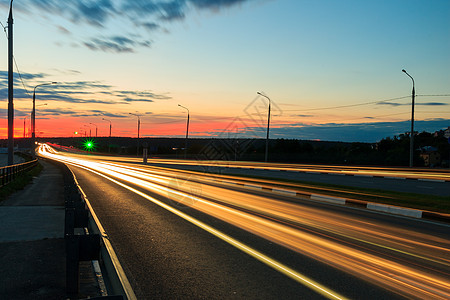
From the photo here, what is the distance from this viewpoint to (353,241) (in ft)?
26.5

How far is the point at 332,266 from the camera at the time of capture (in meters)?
6.22

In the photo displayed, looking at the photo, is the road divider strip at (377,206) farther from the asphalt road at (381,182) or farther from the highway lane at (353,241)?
the asphalt road at (381,182)

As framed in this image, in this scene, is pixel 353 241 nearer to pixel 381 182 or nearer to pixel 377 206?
pixel 377 206

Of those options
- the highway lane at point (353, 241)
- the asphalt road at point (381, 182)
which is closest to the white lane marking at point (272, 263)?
the highway lane at point (353, 241)

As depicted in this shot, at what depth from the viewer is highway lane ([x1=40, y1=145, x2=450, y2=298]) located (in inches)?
216

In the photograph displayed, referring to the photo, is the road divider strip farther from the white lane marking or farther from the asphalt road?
the white lane marking

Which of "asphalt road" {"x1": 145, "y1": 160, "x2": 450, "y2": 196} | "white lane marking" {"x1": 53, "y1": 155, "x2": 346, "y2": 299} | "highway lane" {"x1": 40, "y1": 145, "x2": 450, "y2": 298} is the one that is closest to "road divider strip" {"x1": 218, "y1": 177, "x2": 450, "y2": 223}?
"highway lane" {"x1": 40, "y1": 145, "x2": 450, "y2": 298}

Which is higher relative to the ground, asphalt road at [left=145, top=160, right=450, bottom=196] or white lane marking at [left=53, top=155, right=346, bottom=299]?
white lane marking at [left=53, top=155, right=346, bottom=299]

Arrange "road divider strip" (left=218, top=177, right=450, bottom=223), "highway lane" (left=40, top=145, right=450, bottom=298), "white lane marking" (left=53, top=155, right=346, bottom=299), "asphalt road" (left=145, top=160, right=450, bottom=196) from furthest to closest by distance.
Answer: "asphalt road" (left=145, top=160, right=450, bottom=196) < "road divider strip" (left=218, top=177, right=450, bottom=223) < "highway lane" (left=40, top=145, right=450, bottom=298) < "white lane marking" (left=53, top=155, right=346, bottom=299)

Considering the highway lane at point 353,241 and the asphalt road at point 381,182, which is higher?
the highway lane at point 353,241

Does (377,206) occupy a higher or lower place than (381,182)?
higher

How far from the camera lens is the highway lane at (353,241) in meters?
5.48

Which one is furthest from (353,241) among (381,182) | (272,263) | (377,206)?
(381,182)

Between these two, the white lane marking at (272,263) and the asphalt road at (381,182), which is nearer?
the white lane marking at (272,263)
